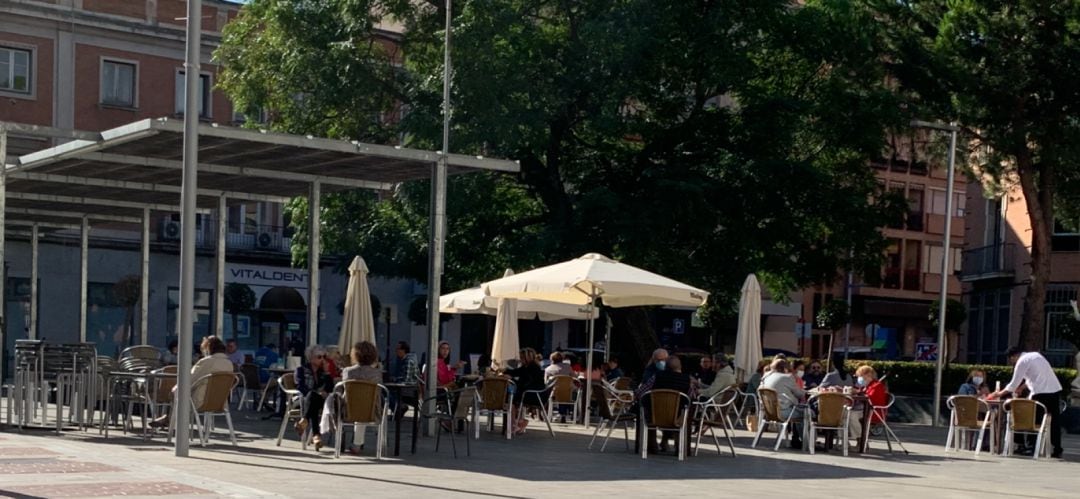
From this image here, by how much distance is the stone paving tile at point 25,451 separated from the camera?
15961mm

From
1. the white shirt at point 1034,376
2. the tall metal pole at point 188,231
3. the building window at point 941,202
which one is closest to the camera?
the tall metal pole at point 188,231

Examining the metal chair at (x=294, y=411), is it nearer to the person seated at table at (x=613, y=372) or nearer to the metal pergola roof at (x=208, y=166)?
the metal pergola roof at (x=208, y=166)

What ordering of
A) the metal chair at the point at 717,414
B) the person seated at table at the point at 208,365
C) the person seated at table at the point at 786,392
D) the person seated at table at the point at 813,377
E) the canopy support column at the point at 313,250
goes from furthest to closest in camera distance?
the person seated at table at the point at 813,377 < the person seated at table at the point at 786,392 < the canopy support column at the point at 313,250 < the metal chair at the point at 717,414 < the person seated at table at the point at 208,365

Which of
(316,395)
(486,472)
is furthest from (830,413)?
(316,395)

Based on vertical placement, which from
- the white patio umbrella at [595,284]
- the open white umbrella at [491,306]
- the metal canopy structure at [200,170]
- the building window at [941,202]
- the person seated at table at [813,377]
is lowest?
the person seated at table at [813,377]

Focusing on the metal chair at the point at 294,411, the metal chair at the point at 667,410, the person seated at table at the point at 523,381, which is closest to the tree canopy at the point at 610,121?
the person seated at table at the point at 523,381

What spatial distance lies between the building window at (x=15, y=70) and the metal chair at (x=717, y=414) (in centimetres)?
2929

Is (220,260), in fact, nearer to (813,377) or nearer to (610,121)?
(610,121)

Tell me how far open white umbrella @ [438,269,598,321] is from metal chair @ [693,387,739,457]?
13.8ft

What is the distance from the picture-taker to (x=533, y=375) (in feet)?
76.8

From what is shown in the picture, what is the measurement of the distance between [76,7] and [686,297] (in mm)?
28537

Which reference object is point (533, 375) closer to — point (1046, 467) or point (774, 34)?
point (1046, 467)

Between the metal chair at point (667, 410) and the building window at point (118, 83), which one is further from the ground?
the building window at point (118, 83)

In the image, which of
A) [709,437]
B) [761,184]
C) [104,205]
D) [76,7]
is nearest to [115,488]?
[709,437]
